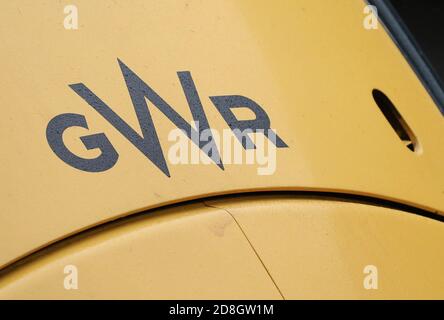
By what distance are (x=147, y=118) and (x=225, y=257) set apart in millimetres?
300

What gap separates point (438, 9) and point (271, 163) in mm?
3732

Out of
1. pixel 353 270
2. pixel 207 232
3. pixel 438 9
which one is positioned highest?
pixel 438 9

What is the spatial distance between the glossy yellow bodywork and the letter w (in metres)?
0.01

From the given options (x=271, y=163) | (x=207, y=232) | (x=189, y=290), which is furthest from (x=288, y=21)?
(x=189, y=290)

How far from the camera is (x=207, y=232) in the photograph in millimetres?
1218

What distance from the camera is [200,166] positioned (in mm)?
1217

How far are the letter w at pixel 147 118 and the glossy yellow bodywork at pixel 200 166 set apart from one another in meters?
0.01

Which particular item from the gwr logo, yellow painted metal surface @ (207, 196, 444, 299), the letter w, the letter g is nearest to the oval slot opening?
yellow painted metal surface @ (207, 196, 444, 299)

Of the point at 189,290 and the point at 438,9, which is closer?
the point at 189,290

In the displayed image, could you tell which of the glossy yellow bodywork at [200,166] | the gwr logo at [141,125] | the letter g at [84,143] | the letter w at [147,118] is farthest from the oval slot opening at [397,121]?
the letter g at [84,143]

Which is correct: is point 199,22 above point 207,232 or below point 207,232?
above

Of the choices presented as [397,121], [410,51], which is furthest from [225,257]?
[410,51]

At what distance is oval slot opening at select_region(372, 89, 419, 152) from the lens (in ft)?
4.37

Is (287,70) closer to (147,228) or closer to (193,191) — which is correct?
(193,191)
